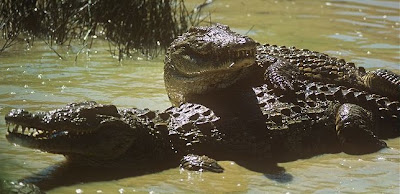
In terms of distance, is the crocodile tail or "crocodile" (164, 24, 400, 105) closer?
"crocodile" (164, 24, 400, 105)

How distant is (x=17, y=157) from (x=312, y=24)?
8.46 metres

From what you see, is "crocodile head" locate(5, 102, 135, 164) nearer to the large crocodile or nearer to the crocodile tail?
the large crocodile

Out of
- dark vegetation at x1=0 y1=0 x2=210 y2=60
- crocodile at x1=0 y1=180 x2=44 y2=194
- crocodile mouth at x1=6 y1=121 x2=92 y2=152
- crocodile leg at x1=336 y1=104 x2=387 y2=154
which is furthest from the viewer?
dark vegetation at x1=0 y1=0 x2=210 y2=60

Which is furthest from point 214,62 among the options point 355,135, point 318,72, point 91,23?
point 91,23

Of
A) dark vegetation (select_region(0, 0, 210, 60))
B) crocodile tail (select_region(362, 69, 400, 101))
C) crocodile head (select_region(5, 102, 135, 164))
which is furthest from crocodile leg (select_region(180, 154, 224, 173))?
dark vegetation (select_region(0, 0, 210, 60))

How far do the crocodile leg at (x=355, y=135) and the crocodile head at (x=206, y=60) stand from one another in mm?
914

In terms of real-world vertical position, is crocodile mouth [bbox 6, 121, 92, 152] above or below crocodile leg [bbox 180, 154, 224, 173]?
above

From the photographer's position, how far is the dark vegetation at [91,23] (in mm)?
9352

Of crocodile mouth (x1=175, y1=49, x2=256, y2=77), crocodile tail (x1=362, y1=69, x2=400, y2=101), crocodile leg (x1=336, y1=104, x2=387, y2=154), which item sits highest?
crocodile mouth (x1=175, y1=49, x2=256, y2=77)

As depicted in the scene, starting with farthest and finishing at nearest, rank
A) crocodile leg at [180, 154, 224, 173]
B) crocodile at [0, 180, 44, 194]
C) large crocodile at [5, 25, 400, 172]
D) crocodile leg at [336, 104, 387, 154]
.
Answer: crocodile leg at [336, 104, 387, 154], crocodile leg at [180, 154, 224, 173], large crocodile at [5, 25, 400, 172], crocodile at [0, 180, 44, 194]

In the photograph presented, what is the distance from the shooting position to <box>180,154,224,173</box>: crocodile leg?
→ 5.27m

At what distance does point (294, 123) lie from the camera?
5.97 metres

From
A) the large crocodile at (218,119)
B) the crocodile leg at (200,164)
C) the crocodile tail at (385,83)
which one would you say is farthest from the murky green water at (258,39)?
the crocodile tail at (385,83)

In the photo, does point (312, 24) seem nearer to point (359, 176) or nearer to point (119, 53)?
point (119, 53)
